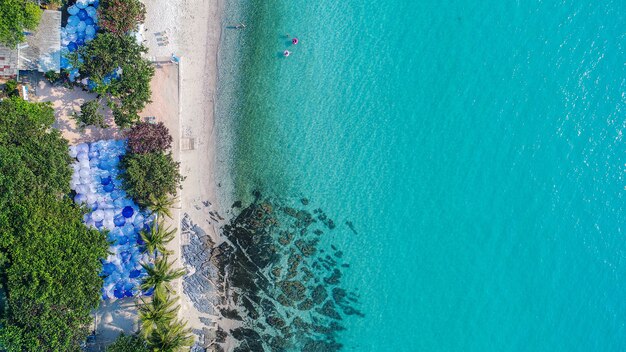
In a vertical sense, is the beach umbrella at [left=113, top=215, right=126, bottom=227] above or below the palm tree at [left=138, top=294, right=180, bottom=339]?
above

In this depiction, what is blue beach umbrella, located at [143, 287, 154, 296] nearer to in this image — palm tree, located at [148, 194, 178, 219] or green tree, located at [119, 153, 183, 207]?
palm tree, located at [148, 194, 178, 219]

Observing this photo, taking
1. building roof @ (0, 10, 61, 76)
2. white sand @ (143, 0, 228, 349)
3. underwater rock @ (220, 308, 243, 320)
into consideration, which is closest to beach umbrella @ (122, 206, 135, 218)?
white sand @ (143, 0, 228, 349)

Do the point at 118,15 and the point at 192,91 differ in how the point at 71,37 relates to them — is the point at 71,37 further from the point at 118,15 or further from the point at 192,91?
the point at 192,91

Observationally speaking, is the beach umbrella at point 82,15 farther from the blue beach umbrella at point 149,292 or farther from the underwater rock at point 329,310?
the underwater rock at point 329,310

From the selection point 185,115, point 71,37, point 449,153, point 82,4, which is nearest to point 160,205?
point 185,115

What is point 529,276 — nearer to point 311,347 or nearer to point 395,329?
point 395,329

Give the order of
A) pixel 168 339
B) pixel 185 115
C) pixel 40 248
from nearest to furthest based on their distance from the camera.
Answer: pixel 40 248 < pixel 168 339 < pixel 185 115
